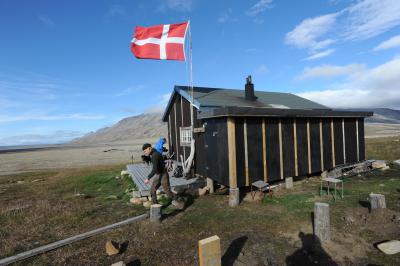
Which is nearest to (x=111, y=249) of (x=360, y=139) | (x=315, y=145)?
(x=315, y=145)

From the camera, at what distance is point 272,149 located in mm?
10555

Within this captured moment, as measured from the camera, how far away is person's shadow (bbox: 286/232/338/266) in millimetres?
5422

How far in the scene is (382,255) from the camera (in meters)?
5.55

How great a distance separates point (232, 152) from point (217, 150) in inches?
44.3

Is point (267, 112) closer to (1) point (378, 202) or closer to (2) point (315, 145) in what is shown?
(2) point (315, 145)

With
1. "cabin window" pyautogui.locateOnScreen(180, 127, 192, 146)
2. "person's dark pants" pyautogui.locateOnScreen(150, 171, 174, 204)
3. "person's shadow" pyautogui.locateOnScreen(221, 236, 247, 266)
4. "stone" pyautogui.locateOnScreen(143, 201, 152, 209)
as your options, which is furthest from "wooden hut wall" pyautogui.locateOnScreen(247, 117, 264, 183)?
"cabin window" pyautogui.locateOnScreen(180, 127, 192, 146)

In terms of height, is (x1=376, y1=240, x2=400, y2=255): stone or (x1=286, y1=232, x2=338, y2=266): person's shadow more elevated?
(x1=376, y1=240, x2=400, y2=255): stone

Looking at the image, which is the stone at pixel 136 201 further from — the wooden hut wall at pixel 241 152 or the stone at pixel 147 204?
the wooden hut wall at pixel 241 152

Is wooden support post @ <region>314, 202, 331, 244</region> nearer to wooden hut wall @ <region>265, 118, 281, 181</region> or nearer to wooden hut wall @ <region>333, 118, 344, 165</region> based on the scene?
wooden hut wall @ <region>265, 118, 281, 181</region>

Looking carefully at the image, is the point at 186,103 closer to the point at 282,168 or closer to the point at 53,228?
the point at 282,168

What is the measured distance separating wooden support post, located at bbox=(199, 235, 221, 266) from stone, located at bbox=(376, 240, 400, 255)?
395 cm

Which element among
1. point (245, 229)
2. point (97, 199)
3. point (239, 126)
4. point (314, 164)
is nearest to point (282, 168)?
point (314, 164)

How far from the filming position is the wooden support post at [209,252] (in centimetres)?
466

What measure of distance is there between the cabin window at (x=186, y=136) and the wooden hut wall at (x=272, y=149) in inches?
182
